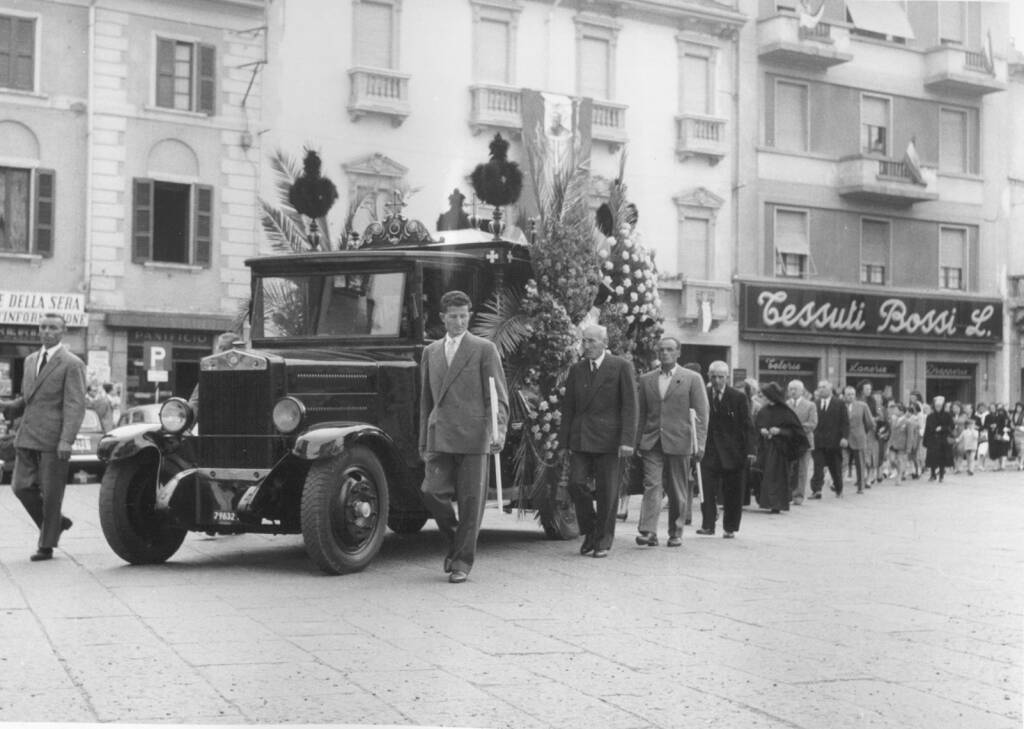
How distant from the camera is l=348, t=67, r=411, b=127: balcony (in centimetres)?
832

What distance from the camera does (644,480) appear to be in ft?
37.0

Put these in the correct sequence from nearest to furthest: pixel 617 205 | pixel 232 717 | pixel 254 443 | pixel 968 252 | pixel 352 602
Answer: pixel 232 717 < pixel 352 602 < pixel 254 443 < pixel 968 252 < pixel 617 205

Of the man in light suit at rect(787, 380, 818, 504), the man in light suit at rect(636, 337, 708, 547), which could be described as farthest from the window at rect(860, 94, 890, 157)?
the man in light suit at rect(787, 380, 818, 504)

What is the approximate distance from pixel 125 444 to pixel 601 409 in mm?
3167

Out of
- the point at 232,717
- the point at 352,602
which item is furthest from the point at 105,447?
the point at 232,717

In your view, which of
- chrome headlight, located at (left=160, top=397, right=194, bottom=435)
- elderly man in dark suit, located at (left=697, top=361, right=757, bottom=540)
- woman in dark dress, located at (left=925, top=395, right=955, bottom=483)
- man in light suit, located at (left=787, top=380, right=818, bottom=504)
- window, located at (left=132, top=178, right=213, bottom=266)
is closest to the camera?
chrome headlight, located at (left=160, top=397, right=194, bottom=435)

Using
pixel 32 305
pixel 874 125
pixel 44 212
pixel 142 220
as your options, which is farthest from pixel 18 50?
pixel 874 125

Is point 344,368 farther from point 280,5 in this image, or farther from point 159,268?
point 159,268

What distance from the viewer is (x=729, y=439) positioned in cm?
1220

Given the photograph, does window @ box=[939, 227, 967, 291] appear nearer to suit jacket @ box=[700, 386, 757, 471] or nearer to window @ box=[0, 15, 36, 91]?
suit jacket @ box=[700, 386, 757, 471]

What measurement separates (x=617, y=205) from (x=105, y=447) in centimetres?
482

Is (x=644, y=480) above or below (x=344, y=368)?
below

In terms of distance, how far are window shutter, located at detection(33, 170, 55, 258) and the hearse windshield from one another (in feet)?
37.6

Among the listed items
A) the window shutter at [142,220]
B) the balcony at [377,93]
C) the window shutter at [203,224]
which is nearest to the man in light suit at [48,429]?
the balcony at [377,93]
